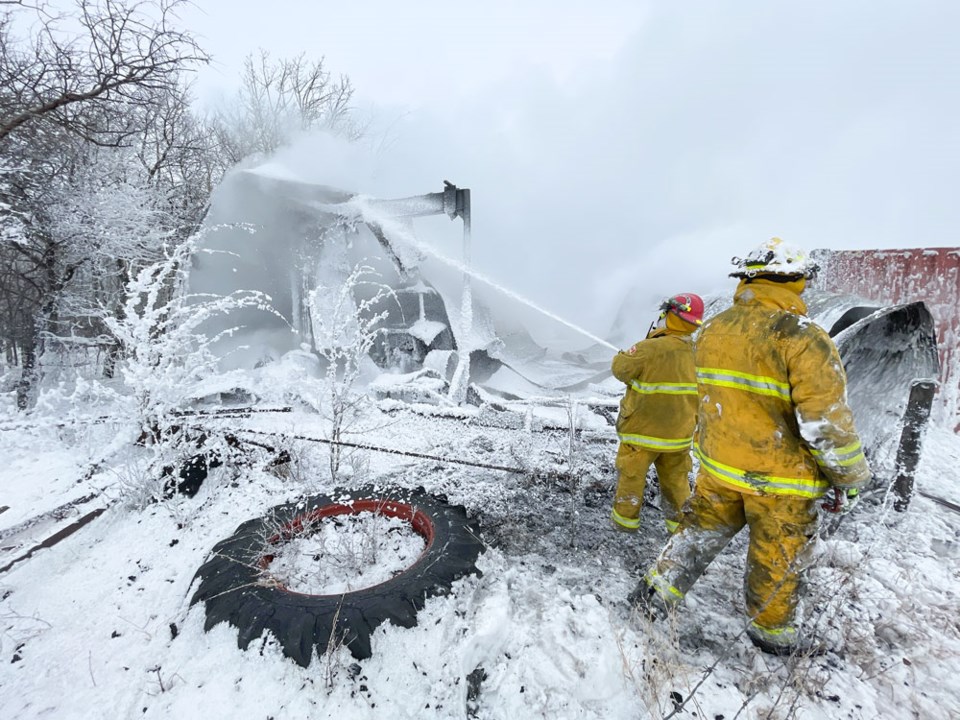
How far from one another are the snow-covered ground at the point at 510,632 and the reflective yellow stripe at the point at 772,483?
1.16 feet

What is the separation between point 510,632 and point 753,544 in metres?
1.19

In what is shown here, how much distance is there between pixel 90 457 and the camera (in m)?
4.49

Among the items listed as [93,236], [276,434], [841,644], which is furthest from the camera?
[93,236]

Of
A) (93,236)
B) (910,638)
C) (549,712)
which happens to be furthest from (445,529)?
(93,236)

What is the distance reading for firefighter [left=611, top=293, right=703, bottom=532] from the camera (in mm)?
2852

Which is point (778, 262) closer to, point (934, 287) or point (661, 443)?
point (661, 443)

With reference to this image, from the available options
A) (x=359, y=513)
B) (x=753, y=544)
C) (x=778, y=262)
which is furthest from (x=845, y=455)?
(x=359, y=513)

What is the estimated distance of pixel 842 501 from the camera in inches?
74.7

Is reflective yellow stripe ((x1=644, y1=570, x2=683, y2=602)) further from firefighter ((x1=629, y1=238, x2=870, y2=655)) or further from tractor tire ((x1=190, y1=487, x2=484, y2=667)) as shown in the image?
tractor tire ((x1=190, y1=487, x2=484, y2=667))

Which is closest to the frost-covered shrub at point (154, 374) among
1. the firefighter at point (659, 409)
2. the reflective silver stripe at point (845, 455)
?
the firefighter at point (659, 409)

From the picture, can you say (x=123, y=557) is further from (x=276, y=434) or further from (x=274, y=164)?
(x=274, y=164)

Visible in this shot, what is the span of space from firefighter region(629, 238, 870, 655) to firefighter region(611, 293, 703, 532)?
0.75m

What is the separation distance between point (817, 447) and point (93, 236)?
9.81 meters

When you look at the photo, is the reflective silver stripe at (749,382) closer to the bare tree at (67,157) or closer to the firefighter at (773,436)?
the firefighter at (773,436)
